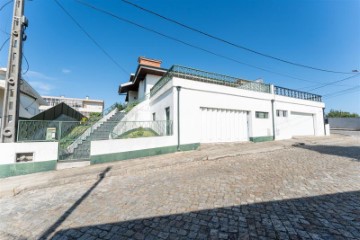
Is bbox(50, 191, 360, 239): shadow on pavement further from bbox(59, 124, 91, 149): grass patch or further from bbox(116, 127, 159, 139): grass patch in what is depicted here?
bbox(116, 127, 159, 139): grass patch

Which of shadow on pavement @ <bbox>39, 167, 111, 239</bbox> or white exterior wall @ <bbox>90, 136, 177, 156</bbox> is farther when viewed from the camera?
white exterior wall @ <bbox>90, 136, 177, 156</bbox>

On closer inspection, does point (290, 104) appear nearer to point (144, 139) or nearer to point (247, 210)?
point (144, 139)

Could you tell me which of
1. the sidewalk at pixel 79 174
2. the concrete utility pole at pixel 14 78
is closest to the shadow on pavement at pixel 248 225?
the sidewalk at pixel 79 174

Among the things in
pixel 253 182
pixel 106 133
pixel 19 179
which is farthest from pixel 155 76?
pixel 253 182

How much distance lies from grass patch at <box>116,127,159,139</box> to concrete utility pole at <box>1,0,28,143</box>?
3.81 meters

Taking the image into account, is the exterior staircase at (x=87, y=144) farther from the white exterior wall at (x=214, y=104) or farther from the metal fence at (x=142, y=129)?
the white exterior wall at (x=214, y=104)

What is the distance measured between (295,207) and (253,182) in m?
1.32

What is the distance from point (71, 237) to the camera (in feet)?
7.88

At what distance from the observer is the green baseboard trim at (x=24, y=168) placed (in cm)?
522

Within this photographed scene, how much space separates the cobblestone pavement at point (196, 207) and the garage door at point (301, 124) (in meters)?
9.78

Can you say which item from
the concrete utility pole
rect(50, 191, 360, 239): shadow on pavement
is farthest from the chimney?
rect(50, 191, 360, 239): shadow on pavement

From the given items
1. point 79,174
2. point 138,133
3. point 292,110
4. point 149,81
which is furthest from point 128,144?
point 292,110

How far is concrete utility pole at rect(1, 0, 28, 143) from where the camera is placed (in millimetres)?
5465

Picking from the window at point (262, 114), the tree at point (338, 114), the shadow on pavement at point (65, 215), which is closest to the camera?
the shadow on pavement at point (65, 215)
